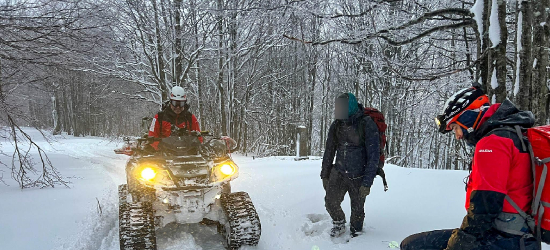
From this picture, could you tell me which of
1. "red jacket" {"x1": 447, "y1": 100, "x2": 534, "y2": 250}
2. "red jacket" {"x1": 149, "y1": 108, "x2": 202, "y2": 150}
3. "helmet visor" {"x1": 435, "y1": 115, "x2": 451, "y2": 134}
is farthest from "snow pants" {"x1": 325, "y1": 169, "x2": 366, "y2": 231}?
"red jacket" {"x1": 149, "y1": 108, "x2": 202, "y2": 150}

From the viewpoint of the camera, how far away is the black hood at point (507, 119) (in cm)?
194

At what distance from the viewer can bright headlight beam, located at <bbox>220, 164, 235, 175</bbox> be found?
4.11 meters

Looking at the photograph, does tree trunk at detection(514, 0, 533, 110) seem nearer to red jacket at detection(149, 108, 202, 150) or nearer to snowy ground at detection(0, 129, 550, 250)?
snowy ground at detection(0, 129, 550, 250)

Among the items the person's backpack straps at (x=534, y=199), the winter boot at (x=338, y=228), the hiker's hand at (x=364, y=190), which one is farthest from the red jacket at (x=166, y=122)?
the person's backpack straps at (x=534, y=199)

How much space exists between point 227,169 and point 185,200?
2.11ft

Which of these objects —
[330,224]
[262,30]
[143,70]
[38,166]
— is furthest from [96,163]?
[330,224]

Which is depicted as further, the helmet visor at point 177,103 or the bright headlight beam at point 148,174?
the helmet visor at point 177,103

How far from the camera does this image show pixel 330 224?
4574mm

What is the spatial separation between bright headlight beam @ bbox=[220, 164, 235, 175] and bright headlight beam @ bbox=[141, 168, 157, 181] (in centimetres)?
81

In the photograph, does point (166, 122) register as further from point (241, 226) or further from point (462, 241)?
point (462, 241)

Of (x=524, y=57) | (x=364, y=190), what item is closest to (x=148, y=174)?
(x=364, y=190)

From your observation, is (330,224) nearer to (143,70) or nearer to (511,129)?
(511,129)

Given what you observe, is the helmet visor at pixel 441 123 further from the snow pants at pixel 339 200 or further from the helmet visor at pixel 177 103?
the helmet visor at pixel 177 103

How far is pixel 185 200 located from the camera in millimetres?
3781
